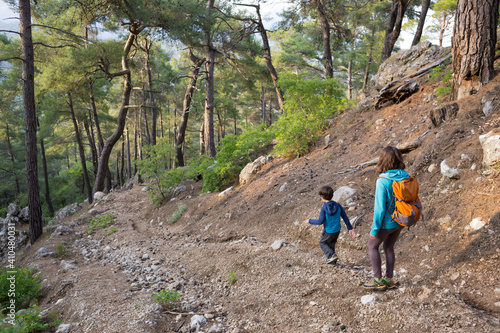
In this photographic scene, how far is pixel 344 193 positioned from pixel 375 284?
234cm

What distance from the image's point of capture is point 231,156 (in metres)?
9.28

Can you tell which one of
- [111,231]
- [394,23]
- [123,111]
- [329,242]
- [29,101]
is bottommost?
[111,231]

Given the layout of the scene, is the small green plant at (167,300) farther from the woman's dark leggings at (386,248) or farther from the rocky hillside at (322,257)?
the woman's dark leggings at (386,248)

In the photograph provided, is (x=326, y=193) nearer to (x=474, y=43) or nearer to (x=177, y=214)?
(x=474, y=43)

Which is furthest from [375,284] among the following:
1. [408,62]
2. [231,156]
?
[408,62]

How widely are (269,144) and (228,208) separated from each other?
3835 millimetres

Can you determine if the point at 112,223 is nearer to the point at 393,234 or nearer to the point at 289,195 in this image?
the point at 289,195

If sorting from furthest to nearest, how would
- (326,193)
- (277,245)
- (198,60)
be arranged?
(198,60) < (277,245) < (326,193)

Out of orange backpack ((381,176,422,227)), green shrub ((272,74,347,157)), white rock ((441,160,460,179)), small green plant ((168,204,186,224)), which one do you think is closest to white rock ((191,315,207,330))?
orange backpack ((381,176,422,227))

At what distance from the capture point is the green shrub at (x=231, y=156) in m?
9.17

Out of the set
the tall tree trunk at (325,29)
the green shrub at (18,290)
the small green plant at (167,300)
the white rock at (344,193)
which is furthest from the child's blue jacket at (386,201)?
the tall tree trunk at (325,29)

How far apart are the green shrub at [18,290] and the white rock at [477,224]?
20.5ft

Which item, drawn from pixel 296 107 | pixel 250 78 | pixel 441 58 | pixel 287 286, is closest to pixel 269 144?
pixel 296 107

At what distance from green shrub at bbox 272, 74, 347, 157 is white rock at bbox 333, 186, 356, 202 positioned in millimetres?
3062
